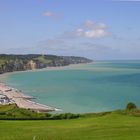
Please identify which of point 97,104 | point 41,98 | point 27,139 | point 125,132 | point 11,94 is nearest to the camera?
point 27,139

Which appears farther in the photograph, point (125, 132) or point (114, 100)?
point (114, 100)

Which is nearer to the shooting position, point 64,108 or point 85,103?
point 64,108

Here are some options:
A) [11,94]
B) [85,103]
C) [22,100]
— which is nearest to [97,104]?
[85,103]

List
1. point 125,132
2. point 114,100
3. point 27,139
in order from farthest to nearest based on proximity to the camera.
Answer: point 114,100
point 125,132
point 27,139

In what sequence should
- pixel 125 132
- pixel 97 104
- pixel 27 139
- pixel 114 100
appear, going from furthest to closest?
pixel 114 100
pixel 97 104
pixel 125 132
pixel 27 139

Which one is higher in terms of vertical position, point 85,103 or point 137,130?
Answer: point 137,130

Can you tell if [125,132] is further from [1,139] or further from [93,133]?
[1,139]

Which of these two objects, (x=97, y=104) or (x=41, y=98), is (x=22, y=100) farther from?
(x=97, y=104)

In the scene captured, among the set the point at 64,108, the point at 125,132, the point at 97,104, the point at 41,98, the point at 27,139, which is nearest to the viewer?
the point at 27,139

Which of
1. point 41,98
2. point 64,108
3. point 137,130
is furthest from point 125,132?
point 41,98
